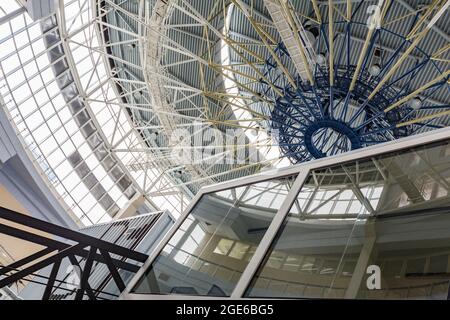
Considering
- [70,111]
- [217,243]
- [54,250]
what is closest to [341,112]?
[217,243]

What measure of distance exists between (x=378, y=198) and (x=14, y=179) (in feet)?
91.0

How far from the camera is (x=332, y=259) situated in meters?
5.81

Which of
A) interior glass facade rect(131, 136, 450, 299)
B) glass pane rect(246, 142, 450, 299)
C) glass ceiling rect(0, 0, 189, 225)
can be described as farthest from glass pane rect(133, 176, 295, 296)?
glass ceiling rect(0, 0, 189, 225)

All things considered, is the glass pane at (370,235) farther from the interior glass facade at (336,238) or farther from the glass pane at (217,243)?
the glass pane at (217,243)

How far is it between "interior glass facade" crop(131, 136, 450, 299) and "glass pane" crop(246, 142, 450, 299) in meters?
0.01

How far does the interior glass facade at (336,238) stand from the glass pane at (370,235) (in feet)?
0.04

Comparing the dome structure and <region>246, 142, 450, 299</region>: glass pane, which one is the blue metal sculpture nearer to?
the dome structure

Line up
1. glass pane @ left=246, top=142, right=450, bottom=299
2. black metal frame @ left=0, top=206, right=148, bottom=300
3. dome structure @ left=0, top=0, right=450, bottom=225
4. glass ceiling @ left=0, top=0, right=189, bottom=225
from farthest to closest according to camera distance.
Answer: glass ceiling @ left=0, top=0, right=189, bottom=225
dome structure @ left=0, top=0, right=450, bottom=225
black metal frame @ left=0, top=206, right=148, bottom=300
glass pane @ left=246, top=142, right=450, bottom=299

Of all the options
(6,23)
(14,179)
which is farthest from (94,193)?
(6,23)

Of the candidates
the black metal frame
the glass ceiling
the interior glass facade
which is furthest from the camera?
the glass ceiling

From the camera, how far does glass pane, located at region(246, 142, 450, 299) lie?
496cm

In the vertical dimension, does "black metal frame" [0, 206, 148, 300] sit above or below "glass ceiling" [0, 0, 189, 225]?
below

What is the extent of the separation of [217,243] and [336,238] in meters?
2.49
